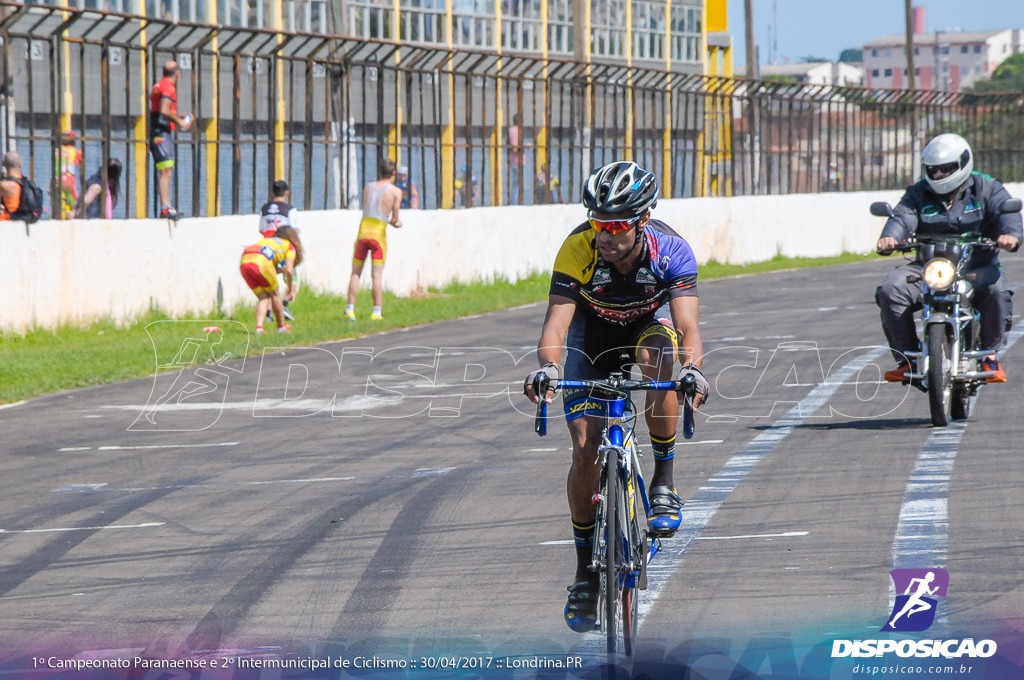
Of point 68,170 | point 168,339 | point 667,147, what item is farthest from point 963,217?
point 667,147

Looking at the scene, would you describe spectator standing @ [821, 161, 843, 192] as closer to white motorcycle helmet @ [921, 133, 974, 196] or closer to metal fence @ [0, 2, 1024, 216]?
metal fence @ [0, 2, 1024, 216]

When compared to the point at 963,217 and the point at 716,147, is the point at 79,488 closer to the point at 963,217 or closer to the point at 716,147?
the point at 963,217

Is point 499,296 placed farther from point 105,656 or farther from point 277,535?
point 105,656

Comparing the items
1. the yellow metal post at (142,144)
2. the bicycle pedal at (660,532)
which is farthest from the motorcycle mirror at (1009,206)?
the yellow metal post at (142,144)

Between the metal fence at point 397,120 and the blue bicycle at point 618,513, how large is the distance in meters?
14.3

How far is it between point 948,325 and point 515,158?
21498mm

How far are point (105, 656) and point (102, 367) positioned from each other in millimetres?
10608

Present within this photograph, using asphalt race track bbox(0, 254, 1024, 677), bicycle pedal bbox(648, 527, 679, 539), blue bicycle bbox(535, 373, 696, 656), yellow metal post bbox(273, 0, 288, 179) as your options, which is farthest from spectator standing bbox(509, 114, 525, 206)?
blue bicycle bbox(535, 373, 696, 656)

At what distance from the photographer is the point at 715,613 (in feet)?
20.6

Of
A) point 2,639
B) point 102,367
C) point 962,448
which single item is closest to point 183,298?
point 102,367

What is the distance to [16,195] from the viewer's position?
18688 mm

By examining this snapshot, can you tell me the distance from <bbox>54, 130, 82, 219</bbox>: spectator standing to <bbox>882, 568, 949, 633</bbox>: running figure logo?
596 inches

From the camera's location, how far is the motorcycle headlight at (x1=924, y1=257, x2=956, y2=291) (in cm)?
1109

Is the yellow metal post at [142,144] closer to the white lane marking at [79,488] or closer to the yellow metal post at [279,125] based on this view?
the yellow metal post at [279,125]
